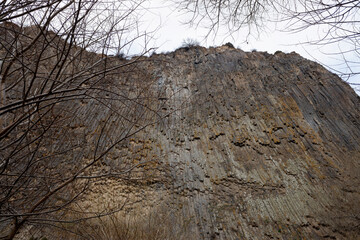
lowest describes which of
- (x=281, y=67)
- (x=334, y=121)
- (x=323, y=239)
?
(x=323, y=239)

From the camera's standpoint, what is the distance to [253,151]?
9.59 metres

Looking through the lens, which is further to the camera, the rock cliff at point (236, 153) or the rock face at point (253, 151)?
the rock face at point (253, 151)

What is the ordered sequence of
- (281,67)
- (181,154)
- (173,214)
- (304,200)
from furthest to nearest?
1. (281,67)
2. (181,154)
3. (304,200)
4. (173,214)

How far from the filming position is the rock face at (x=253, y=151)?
7.27 metres

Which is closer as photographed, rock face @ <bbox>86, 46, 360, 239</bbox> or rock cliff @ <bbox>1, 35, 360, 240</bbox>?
rock cliff @ <bbox>1, 35, 360, 240</bbox>

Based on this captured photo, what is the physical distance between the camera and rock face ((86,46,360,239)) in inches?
286

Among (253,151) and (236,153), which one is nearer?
(236,153)

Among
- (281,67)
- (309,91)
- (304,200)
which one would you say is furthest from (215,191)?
(281,67)

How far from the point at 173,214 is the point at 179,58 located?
31.9 feet

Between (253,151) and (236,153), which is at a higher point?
(253,151)

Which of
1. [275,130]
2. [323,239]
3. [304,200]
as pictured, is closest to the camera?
[323,239]

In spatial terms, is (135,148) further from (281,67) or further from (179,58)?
(281,67)

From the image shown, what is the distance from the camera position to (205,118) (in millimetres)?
10820

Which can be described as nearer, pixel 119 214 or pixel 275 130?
pixel 119 214
